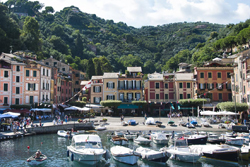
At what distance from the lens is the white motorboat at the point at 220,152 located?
2997cm

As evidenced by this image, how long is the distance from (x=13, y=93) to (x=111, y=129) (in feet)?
91.1

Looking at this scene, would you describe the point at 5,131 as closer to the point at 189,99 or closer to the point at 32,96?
the point at 32,96

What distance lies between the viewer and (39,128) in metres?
50.7

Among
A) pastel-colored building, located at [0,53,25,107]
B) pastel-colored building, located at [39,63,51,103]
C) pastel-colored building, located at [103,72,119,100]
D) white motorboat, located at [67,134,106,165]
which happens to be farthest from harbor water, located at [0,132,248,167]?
pastel-colored building, located at [103,72,119,100]

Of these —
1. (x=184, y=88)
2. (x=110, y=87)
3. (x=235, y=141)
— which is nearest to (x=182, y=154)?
(x=235, y=141)

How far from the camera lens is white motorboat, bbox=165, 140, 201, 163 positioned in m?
29.9

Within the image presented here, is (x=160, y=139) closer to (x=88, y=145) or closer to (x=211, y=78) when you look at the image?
(x=88, y=145)

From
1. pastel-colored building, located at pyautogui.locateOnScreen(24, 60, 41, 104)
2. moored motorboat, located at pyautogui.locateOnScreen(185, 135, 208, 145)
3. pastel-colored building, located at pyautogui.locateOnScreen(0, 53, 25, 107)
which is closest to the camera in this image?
moored motorboat, located at pyautogui.locateOnScreen(185, 135, 208, 145)

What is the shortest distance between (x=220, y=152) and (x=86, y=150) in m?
15.5

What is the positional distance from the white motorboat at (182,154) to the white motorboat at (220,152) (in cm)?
113

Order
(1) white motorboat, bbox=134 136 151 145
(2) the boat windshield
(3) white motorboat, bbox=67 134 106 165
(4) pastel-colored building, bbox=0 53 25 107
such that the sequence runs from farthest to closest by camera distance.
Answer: (4) pastel-colored building, bbox=0 53 25 107
(1) white motorboat, bbox=134 136 151 145
(2) the boat windshield
(3) white motorboat, bbox=67 134 106 165

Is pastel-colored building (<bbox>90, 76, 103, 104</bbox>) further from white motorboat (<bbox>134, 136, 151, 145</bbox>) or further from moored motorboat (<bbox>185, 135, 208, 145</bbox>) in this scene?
moored motorboat (<bbox>185, 135, 208, 145</bbox>)

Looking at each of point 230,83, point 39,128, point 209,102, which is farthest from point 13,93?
point 230,83

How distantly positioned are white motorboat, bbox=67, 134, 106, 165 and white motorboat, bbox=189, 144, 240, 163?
11.3 metres
